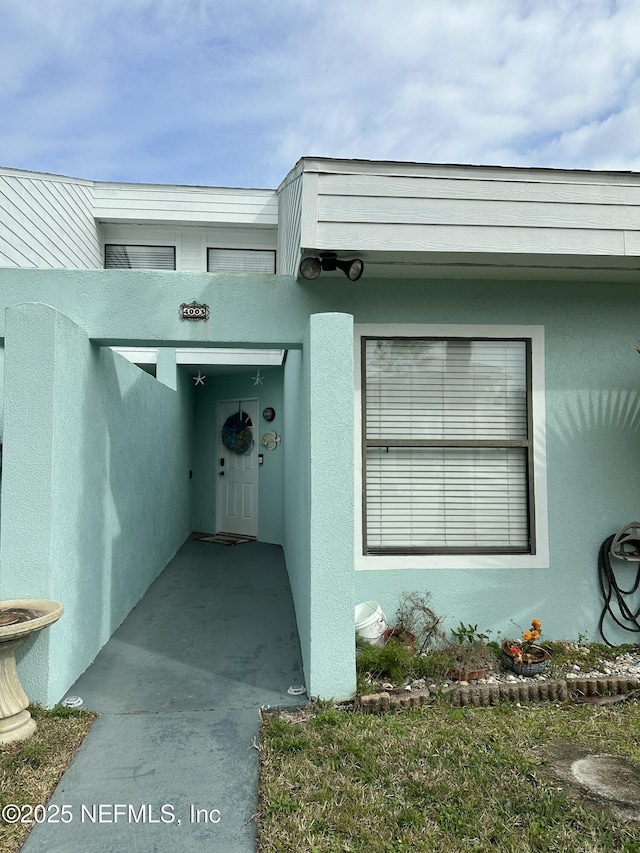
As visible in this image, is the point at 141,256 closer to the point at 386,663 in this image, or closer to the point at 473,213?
the point at 473,213

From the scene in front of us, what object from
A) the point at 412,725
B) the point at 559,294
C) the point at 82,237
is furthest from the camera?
the point at 82,237

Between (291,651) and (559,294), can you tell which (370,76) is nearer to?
(559,294)

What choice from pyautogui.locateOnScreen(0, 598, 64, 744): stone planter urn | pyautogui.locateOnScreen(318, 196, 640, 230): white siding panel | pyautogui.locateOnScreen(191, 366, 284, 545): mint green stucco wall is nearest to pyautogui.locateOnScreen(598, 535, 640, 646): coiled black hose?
pyautogui.locateOnScreen(318, 196, 640, 230): white siding panel

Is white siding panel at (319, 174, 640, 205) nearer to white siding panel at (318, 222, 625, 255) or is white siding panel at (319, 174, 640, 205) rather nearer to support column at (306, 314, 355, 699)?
white siding panel at (318, 222, 625, 255)

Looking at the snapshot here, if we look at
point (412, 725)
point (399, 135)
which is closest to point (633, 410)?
point (412, 725)

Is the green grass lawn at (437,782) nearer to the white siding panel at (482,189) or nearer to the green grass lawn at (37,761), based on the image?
the green grass lawn at (37,761)

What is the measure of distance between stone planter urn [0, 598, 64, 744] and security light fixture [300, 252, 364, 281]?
8.54 feet

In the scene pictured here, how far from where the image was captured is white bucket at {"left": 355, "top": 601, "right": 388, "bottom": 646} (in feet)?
12.0

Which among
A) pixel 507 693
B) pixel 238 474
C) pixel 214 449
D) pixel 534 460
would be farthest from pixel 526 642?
pixel 214 449

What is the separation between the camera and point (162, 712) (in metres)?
3.13

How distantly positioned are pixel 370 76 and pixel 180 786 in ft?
22.9

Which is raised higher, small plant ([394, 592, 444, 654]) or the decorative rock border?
small plant ([394, 592, 444, 654])

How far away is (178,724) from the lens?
3.00 meters

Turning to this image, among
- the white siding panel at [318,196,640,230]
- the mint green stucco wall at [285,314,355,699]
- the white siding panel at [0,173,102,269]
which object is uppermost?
the white siding panel at [0,173,102,269]
